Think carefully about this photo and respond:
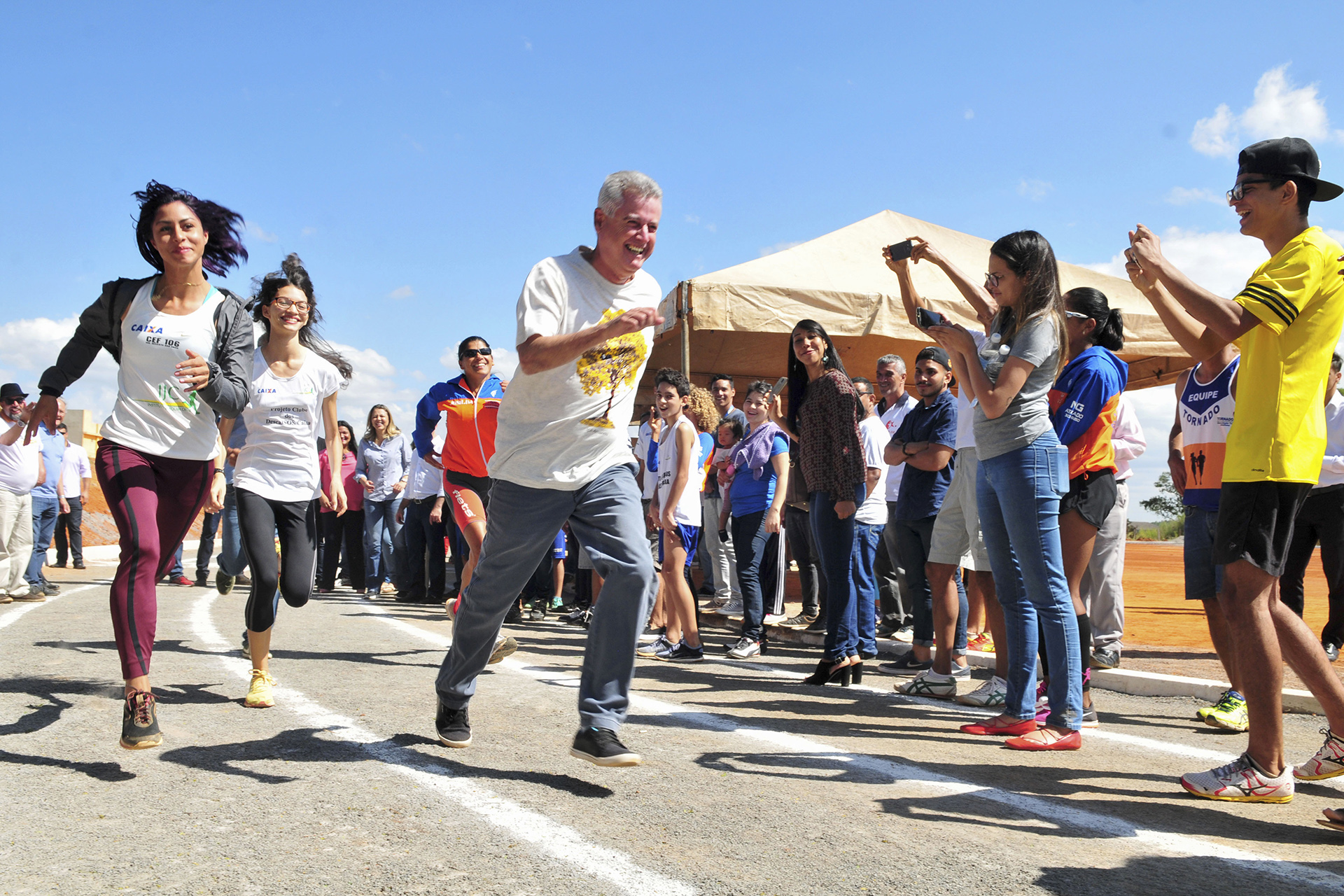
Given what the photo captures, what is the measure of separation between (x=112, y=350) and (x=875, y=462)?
203 inches

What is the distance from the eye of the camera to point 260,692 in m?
4.67

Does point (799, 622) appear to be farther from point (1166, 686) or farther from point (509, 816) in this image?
point (509, 816)

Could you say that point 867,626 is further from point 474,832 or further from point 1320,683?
point 474,832

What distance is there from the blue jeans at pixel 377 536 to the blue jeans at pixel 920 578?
7739 millimetres

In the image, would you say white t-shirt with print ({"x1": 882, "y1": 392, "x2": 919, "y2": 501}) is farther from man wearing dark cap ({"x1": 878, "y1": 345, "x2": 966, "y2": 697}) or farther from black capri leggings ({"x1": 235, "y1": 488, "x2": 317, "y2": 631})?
black capri leggings ({"x1": 235, "y1": 488, "x2": 317, "y2": 631})

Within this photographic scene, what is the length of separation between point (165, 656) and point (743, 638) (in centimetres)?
386

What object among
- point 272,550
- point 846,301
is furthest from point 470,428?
point 846,301

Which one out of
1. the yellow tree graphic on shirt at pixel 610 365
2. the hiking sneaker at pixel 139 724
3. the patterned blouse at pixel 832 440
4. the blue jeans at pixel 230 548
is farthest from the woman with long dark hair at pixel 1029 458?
the blue jeans at pixel 230 548

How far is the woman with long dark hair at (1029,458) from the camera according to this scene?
4223mm

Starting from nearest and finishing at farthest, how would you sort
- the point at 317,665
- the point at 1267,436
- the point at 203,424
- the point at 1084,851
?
the point at 1084,851 → the point at 1267,436 → the point at 203,424 → the point at 317,665

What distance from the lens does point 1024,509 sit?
4.31 meters

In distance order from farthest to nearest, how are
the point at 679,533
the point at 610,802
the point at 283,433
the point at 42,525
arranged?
the point at 42,525, the point at 679,533, the point at 283,433, the point at 610,802

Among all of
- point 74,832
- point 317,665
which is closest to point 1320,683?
point 74,832

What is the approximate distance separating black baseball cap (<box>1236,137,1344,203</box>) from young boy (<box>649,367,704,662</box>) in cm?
413
